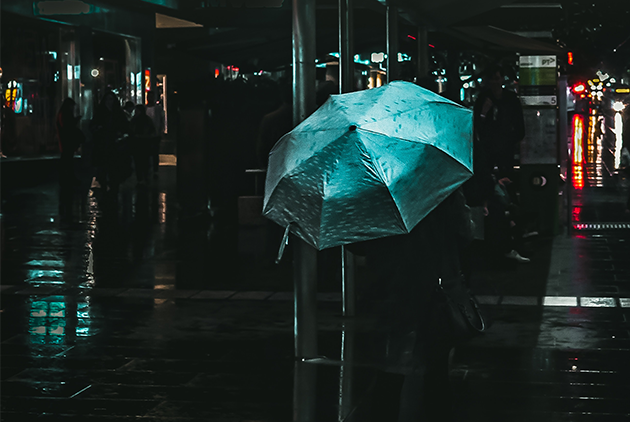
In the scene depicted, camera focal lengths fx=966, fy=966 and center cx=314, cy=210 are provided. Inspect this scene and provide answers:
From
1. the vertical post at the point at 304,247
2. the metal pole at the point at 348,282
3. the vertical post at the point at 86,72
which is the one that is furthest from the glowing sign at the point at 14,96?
the vertical post at the point at 304,247

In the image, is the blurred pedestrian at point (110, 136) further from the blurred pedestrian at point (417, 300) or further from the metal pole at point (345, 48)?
the blurred pedestrian at point (417, 300)

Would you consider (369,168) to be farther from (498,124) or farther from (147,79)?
(147,79)

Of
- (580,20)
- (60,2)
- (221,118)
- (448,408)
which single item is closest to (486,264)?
(448,408)

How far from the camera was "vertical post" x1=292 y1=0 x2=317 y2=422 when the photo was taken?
5781 mm

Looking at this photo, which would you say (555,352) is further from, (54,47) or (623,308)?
(54,47)

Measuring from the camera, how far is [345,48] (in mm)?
6605

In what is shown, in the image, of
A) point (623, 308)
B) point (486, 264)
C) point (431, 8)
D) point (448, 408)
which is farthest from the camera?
point (486, 264)

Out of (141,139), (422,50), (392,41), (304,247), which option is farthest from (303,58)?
(141,139)

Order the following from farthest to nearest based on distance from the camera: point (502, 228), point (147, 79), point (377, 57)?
point (147, 79)
point (377, 57)
point (502, 228)

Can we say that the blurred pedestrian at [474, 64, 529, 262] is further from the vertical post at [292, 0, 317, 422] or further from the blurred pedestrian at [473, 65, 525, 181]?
the vertical post at [292, 0, 317, 422]

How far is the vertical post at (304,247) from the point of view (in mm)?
5781

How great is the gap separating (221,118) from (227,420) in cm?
1052

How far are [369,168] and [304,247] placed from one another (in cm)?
178

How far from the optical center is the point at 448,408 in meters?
4.71
